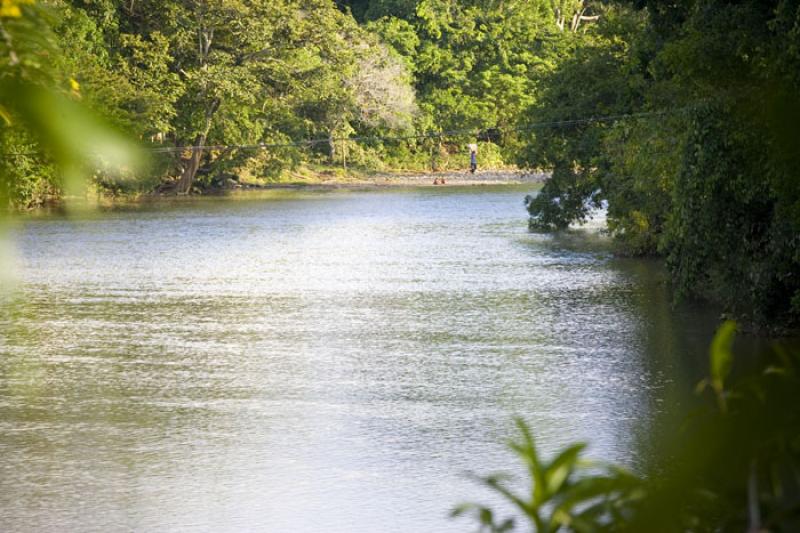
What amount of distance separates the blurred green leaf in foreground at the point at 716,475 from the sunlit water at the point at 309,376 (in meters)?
1.19

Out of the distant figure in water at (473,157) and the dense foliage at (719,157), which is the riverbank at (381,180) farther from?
the dense foliage at (719,157)

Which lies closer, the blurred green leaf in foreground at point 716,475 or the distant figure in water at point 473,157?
the blurred green leaf in foreground at point 716,475

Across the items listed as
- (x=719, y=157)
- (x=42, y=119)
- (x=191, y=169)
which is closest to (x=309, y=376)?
(x=719, y=157)

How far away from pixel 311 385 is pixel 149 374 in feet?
6.64

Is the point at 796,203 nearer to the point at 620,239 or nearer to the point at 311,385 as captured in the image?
the point at 311,385

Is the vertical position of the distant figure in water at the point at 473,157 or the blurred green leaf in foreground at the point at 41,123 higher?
the blurred green leaf in foreground at the point at 41,123

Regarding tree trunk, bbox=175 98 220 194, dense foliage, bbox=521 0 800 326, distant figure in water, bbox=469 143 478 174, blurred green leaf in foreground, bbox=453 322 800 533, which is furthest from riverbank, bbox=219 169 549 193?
blurred green leaf in foreground, bbox=453 322 800 533

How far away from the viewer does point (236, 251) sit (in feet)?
98.8

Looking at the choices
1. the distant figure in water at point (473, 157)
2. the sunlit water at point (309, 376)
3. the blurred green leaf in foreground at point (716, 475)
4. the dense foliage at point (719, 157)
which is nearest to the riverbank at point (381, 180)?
the distant figure in water at point (473, 157)

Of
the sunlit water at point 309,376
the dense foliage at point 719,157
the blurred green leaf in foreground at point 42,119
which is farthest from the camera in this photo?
the dense foliage at point 719,157

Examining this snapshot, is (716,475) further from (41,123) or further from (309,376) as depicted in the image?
(309,376)

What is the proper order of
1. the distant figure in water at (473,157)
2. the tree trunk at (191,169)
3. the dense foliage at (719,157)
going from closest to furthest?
the dense foliage at (719,157)
the tree trunk at (191,169)
the distant figure in water at (473,157)

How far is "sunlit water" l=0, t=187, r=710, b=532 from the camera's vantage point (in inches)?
408

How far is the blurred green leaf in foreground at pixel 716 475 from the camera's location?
126 centimetres
